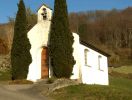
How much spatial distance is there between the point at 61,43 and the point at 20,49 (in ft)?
12.3

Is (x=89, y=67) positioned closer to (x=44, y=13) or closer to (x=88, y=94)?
(x=44, y=13)

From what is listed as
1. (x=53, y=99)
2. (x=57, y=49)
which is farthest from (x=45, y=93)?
(x=57, y=49)

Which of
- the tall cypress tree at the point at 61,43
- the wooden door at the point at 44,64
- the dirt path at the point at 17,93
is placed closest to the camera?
the dirt path at the point at 17,93

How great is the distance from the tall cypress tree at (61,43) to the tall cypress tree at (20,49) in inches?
92.2

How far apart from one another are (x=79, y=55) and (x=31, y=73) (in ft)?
15.2

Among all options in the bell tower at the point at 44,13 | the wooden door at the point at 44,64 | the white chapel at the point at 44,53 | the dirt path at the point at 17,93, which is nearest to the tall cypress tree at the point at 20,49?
the white chapel at the point at 44,53

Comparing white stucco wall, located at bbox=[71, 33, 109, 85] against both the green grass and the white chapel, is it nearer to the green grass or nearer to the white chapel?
the white chapel

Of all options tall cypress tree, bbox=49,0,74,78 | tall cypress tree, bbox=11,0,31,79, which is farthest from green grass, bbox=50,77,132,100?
tall cypress tree, bbox=11,0,31,79

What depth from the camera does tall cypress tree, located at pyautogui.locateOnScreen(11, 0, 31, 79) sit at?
30.8 metres

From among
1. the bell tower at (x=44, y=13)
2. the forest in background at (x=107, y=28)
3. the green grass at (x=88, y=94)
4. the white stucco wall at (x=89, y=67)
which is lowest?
the green grass at (x=88, y=94)

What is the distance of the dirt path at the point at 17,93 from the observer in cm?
2153

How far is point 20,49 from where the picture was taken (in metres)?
31.2

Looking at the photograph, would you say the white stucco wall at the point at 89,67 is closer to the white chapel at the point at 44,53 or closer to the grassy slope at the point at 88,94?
the white chapel at the point at 44,53

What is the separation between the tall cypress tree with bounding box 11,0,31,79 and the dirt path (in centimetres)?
431
